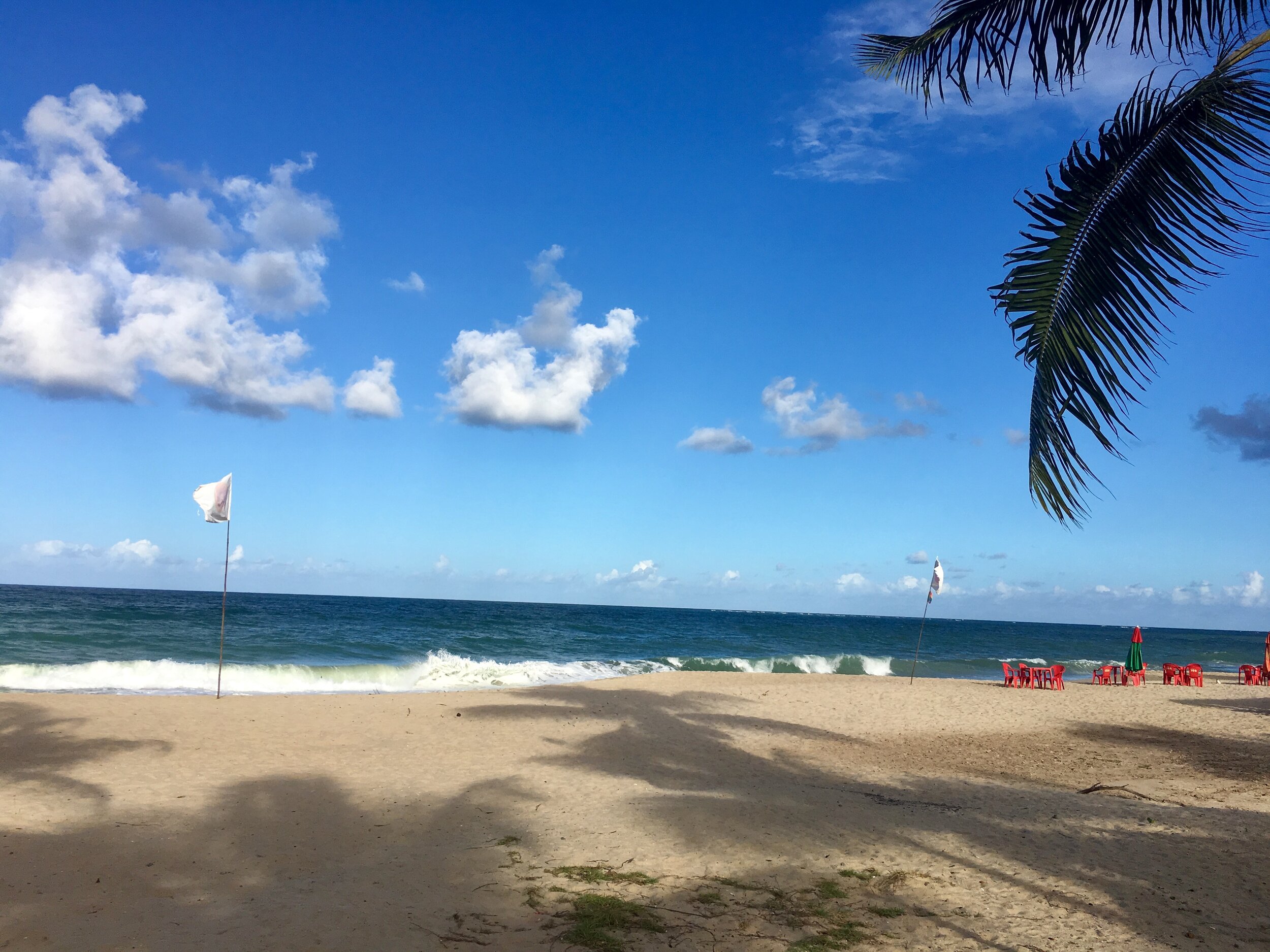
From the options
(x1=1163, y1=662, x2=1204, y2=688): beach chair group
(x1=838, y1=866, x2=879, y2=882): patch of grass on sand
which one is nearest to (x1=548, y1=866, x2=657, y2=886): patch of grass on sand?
(x1=838, y1=866, x2=879, y2=882): patch of grass on sand

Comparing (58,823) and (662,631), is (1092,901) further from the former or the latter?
(662,631)

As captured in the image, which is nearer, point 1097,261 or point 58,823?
point 1097,261

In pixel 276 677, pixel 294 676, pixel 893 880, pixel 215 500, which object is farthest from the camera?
pixel 294 676

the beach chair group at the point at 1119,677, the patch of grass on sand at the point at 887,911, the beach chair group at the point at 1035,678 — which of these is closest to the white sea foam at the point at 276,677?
the beach chair group at the point at 1035,678

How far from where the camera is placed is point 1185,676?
22484 mm

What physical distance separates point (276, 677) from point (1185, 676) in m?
25.1

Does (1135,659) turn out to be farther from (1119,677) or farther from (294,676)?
(294,676)

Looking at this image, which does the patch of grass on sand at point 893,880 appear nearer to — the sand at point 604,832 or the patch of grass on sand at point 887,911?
the sand at point 604,832

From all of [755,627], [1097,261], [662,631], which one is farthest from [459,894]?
[755,627]

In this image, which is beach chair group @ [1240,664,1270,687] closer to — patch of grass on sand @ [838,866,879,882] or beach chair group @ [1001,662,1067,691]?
beach chair group @ [1001,662,1067,691]

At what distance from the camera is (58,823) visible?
7074 mm

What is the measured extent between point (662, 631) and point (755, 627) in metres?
21.8

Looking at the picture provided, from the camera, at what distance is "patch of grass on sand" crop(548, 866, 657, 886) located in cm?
575

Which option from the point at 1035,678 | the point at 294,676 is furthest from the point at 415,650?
the point at 1035,678
